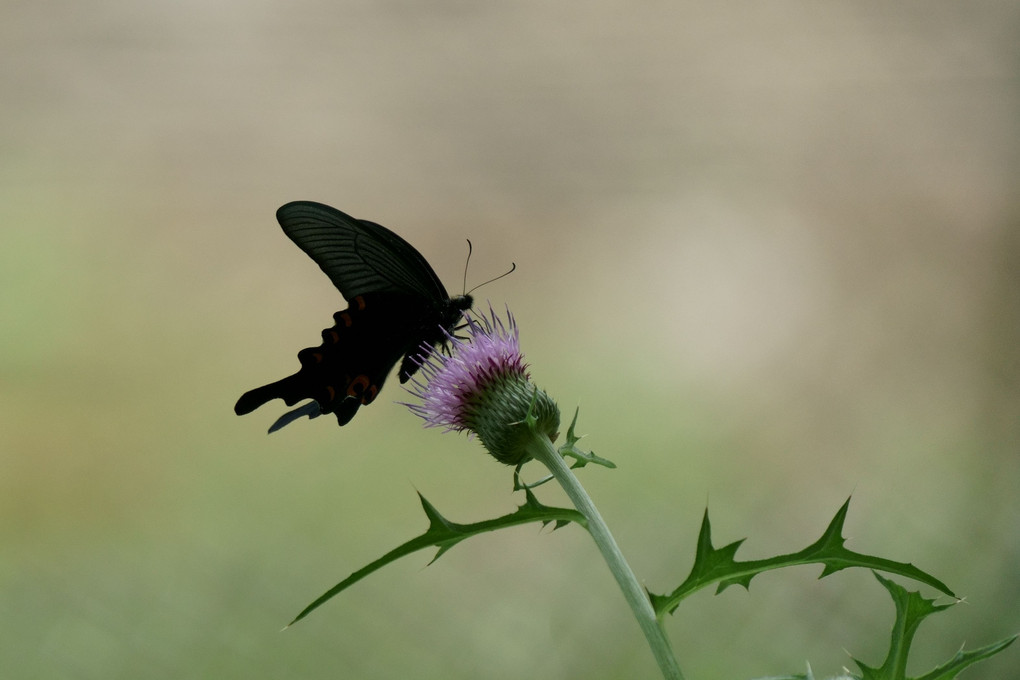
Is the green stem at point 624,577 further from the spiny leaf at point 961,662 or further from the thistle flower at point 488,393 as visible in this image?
the spiny leaf at point 961,662

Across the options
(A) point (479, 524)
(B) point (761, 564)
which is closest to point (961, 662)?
(B) point (761, 564)

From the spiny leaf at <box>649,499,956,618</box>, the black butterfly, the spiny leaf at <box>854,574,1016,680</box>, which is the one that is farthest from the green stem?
the black butterfly

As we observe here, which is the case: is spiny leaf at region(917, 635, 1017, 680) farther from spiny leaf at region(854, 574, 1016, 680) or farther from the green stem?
the green stem

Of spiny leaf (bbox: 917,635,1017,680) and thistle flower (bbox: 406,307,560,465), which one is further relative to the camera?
thistle flower (bbox: 406,307,560,465)

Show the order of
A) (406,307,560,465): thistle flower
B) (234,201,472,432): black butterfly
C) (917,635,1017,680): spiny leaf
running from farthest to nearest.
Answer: (234,201,472,432): black butterfly → (406,307,560,465): thistle flower → (917,635,1017,680): spiny leaf

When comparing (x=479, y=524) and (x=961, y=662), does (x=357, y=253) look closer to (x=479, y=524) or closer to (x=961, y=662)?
(x=479, y=524)

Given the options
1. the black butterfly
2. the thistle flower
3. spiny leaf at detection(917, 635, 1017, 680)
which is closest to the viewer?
spiny leaf at detection(917, 635, 1017, 680)
